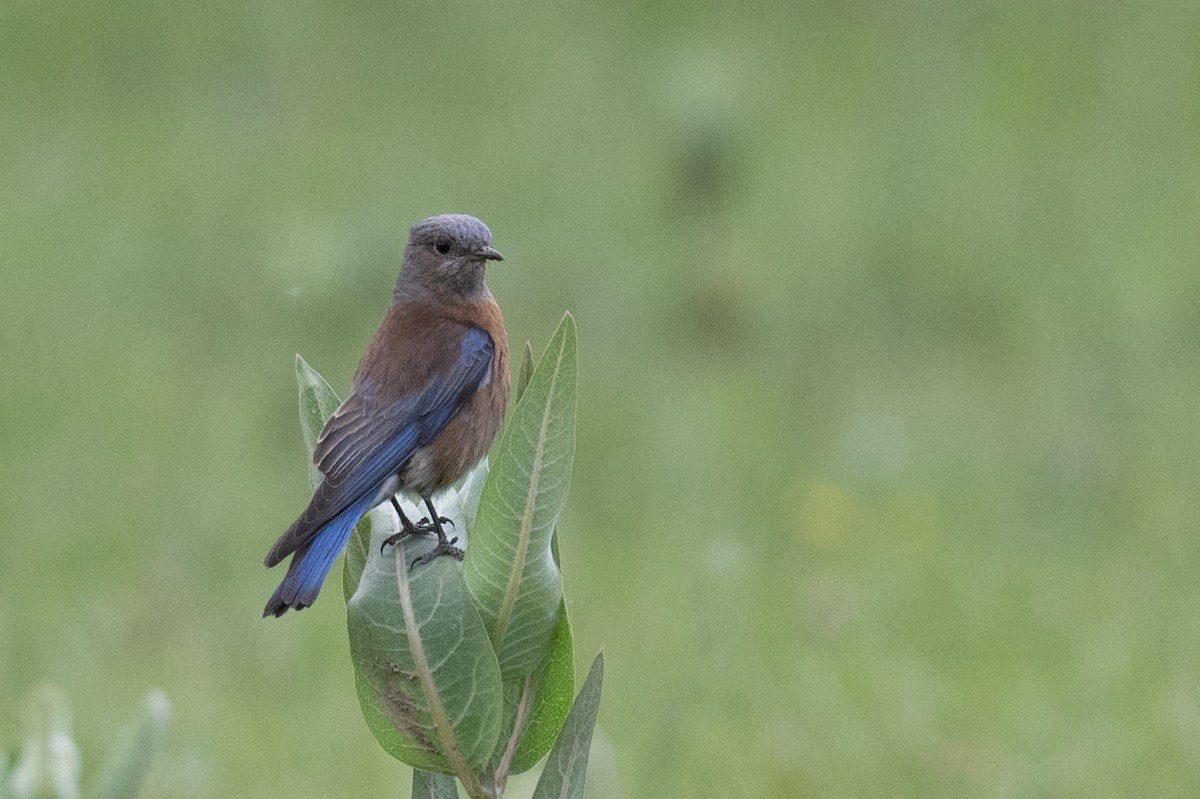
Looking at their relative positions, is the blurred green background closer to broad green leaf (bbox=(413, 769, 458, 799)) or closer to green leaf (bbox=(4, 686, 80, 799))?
broad green leaf (bbox=(413, 769, 458, 799))

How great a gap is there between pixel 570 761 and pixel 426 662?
0.15 meters

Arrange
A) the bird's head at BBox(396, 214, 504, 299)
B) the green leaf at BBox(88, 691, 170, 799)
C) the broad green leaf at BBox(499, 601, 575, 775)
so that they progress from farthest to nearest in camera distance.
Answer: the bird's head at BBox(396, 214, 504, 299) < the broad green leaf at BBox(499, 601, 575, 775) < the green leaf at BBox(88, 691, 170, 799)

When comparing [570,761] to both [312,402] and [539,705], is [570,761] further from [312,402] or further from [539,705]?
[312,402]

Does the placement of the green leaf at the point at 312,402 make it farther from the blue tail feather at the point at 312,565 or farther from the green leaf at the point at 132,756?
the green leaf at the point at 132,756

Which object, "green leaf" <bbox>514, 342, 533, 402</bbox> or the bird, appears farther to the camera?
the bird

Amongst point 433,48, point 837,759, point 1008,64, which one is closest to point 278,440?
point 837,759

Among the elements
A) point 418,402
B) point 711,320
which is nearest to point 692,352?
point 711,320

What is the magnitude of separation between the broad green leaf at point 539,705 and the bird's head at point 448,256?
0.81m

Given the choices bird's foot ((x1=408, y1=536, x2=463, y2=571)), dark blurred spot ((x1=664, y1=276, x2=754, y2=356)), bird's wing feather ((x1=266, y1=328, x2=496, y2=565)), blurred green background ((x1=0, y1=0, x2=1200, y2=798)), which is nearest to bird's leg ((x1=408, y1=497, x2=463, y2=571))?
bird's foot ((x1=408, y1=536, x2=463, y2=571))

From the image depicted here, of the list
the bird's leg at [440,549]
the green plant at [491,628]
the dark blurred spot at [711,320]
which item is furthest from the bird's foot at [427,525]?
the dark blurred spot at [711,320]

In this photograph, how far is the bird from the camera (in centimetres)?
203

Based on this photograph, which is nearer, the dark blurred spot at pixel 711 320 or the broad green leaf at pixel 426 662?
the broad green leaf at pixel 426 662

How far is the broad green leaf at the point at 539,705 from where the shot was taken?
174cm

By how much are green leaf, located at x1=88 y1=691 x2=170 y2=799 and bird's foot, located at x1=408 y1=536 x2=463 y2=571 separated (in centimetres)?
23
